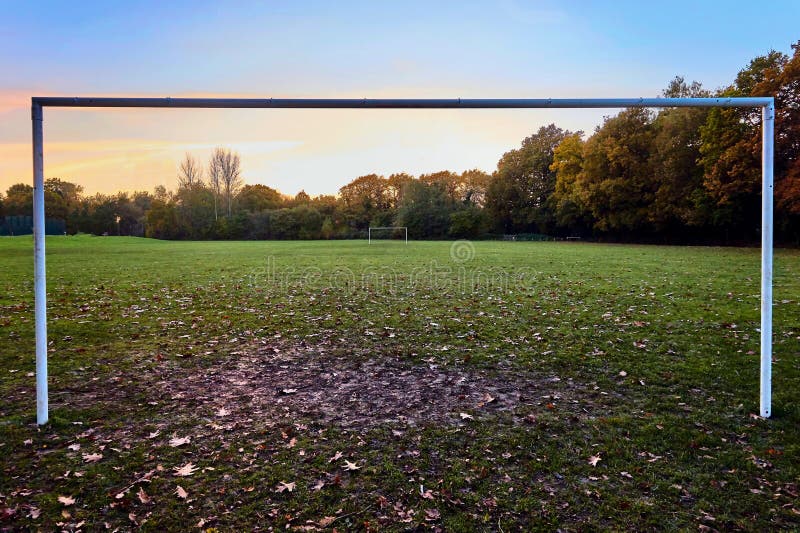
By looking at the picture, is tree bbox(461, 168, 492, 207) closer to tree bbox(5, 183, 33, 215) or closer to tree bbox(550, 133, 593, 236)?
tree bbox(550, 133, 593, 236)

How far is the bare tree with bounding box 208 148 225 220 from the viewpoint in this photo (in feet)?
224

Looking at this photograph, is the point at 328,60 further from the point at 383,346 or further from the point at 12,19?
the point at 383,346

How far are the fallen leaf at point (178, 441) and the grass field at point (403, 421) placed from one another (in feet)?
0.15

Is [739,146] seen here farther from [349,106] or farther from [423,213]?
[423,213]

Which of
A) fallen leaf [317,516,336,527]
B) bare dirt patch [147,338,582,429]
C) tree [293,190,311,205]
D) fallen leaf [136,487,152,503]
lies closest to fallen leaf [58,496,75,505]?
fallen leaf [136,487,152,503]

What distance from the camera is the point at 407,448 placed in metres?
4.02

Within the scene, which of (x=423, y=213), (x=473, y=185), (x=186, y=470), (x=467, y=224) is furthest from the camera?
(x=473, y=185)

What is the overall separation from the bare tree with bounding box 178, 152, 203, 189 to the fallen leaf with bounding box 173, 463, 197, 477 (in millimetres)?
70978

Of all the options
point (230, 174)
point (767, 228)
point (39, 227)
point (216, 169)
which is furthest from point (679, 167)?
point (216, 169)

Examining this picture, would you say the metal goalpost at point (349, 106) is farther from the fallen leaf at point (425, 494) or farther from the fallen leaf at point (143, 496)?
the fallen leaf at point (425, 494)

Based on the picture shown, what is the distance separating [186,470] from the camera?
142 inches

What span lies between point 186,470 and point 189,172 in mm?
72902

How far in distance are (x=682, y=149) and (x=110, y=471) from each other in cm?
4888

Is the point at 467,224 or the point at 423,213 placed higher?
the point at 423,213
